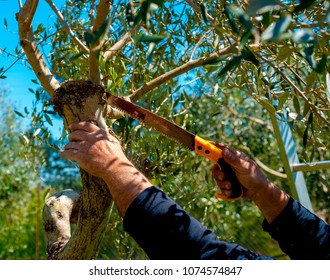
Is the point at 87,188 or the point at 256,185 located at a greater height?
the point at 87,188

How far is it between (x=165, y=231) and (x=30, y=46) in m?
1.06

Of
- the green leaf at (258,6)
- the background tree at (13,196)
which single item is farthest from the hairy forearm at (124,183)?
the background tree at (13,196)

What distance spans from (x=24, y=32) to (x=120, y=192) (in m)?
0.90

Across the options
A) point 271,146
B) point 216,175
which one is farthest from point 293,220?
point 271,146

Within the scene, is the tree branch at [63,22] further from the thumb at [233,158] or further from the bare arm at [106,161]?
the thumb at [233,158]

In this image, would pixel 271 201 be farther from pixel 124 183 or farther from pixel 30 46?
pixel 30 46

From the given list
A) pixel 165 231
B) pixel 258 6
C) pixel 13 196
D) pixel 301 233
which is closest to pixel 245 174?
pixel 301 233

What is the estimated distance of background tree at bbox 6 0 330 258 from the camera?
134 centimetres

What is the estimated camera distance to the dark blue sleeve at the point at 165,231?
5.68 feet

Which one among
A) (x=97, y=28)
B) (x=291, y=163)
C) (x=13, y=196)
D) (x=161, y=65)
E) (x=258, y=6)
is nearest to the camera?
(x=258, y=6)

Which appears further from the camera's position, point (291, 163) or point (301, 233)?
point (291, 163)

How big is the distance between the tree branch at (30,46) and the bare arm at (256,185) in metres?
0.76

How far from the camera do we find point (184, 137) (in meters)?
2.41

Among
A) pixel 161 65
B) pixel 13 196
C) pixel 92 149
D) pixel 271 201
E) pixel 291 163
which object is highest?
pixel 161 65
